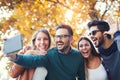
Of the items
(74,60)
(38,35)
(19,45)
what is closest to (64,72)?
(74,60)

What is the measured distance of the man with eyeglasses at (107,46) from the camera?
6145 millimetres

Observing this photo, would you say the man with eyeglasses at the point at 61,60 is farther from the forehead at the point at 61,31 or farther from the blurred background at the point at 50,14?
the blurred background at the point at 50,14

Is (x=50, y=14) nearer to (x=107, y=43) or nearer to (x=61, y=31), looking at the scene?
(x=107, y=43)

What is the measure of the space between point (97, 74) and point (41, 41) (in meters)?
1.03

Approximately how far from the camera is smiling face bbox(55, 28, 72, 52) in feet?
18.4

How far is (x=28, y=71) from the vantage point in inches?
214

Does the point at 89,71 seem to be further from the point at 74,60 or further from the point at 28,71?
the point at 28,71

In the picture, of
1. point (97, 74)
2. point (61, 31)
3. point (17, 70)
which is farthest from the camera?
point (97, 74)

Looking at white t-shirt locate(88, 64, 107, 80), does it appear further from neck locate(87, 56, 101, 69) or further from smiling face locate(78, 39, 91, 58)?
smiling face locate(78, 39, 91, 58)

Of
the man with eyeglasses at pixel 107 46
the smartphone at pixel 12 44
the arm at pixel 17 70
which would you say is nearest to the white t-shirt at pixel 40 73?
the arm at pixel 17 70

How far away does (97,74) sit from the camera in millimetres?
5945

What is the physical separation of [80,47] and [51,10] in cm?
789

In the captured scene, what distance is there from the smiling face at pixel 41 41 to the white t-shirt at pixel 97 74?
818mm

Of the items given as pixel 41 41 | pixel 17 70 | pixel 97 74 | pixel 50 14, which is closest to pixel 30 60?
pixel 17 70
